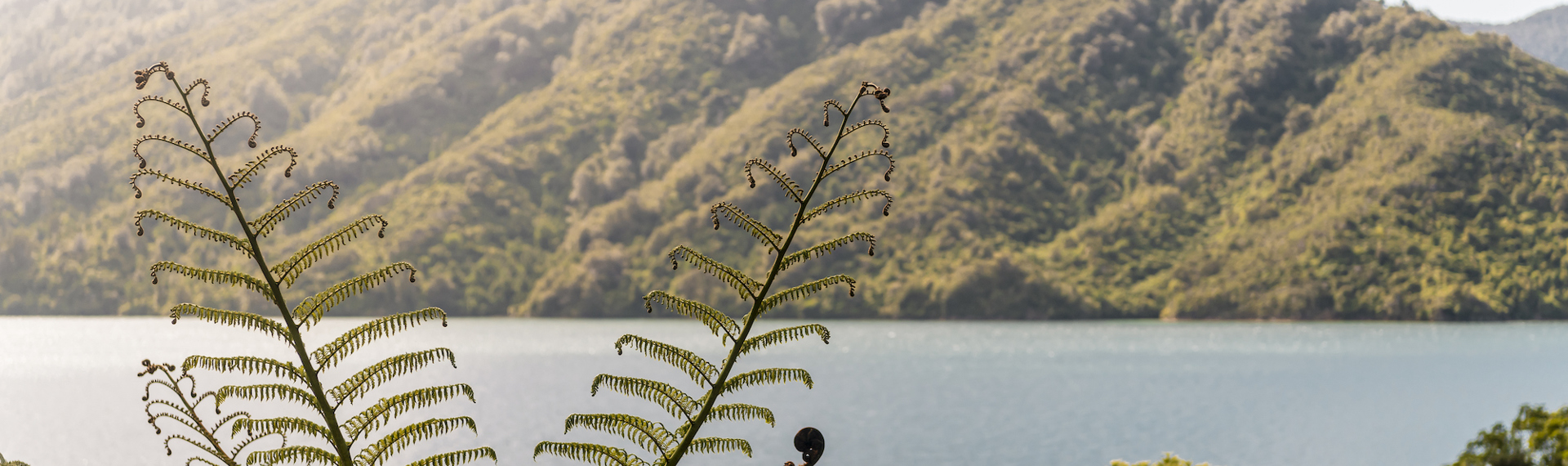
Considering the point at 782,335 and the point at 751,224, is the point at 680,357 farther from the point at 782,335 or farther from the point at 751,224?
the point at 751,224

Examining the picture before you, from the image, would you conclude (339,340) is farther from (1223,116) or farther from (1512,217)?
(1223,116)

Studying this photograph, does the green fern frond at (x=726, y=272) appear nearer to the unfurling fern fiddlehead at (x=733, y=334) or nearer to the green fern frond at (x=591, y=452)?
the unfurling fern fiddlehead at (x=733, y=334)

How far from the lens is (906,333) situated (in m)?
138

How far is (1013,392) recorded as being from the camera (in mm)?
72375

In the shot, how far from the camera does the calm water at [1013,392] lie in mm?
52344

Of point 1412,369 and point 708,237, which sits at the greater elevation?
point 708,237

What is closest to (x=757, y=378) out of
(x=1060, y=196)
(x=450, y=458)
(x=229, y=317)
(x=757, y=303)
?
(x=757, y=303)

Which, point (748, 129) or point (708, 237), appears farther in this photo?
point (748, 129)

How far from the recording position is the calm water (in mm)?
52344

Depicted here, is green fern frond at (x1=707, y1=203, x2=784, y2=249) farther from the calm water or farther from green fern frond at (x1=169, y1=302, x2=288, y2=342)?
the calm water

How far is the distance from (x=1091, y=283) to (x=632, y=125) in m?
78.4

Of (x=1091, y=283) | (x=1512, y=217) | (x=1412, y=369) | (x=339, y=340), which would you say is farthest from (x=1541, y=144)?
(x=339, y=340)

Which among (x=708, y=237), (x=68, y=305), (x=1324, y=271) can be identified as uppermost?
(x=68, y=305)

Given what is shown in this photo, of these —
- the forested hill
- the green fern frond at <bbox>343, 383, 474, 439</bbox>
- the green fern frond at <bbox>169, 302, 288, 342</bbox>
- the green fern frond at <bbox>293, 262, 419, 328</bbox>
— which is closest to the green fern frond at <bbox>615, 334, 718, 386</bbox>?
the green fern frond at <bbox>343, 383, 474, 439</bbox>
